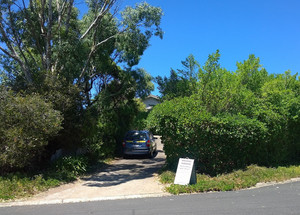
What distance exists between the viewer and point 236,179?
7.52 metres

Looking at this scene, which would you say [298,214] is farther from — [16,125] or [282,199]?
[16,125]

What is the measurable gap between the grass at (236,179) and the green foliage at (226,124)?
544mm

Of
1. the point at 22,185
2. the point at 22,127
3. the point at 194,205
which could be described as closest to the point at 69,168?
the point at 22,185

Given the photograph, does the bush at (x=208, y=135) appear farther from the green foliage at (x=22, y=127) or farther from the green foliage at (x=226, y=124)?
the green foliage at (x=22, y=127)

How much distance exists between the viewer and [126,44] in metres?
11.6

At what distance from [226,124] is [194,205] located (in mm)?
3187

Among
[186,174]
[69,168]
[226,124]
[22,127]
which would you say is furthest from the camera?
[69,168]

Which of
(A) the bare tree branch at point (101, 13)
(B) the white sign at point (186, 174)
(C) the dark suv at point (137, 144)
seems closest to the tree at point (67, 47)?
(A) the bare tree branch at point (101, 13)

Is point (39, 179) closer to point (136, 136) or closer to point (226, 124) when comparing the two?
point (226, 124)

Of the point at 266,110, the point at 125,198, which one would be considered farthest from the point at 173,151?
the point at 266,110

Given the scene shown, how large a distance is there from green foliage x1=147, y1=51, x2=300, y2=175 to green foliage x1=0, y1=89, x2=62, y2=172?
348cm

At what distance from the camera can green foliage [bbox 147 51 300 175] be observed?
8094mm

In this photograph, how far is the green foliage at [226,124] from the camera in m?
8.09

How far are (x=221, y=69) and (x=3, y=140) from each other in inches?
322
